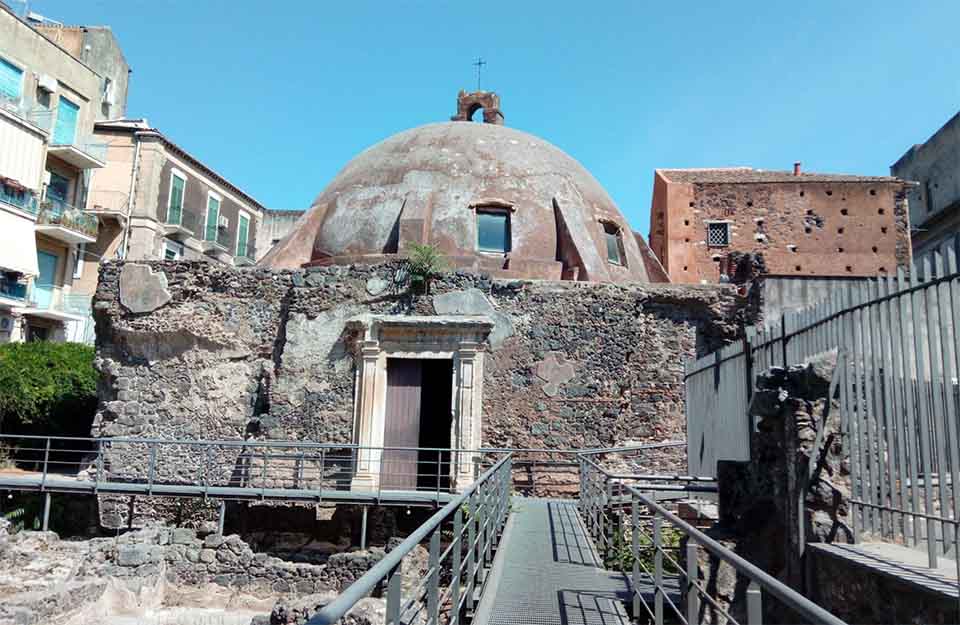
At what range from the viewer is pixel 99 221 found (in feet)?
85.6

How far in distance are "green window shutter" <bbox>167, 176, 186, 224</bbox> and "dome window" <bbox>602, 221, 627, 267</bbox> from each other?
17.3 meters

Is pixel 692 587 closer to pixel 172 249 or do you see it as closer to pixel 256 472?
pixel 256 472

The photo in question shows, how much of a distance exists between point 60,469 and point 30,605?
31.2 feet

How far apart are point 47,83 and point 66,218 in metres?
4.37

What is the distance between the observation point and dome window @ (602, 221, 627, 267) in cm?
1622

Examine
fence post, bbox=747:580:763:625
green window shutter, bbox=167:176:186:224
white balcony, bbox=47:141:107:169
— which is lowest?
fence post, bbox=747:580:763:625

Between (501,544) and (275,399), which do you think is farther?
(275,399)

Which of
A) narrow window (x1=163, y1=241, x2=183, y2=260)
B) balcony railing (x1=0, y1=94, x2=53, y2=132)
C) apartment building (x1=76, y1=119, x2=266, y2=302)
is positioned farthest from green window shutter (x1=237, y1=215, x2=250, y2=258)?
balcony railing (x1=0, y1=94, x2=53, y2=132)

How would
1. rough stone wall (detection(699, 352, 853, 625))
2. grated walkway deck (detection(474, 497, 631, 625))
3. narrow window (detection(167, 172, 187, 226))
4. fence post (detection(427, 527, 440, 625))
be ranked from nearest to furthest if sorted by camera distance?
A: fence post (detection(427, 527, 440, 625)) < grated walkway deck (detection(474, 497, 631, 625)) < rough stone wall (detection(699, 352, 853, 625)) < narrow window (detection(167, 172, 187, 226))

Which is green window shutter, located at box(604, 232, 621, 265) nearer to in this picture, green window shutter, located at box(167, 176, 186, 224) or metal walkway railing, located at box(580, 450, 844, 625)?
metal walkway railing, located at box(580, 450, 844, 625)

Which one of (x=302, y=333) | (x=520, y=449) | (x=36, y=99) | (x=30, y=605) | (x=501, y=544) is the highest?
(x=36, y=99)

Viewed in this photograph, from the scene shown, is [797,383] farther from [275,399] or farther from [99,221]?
[99,221]

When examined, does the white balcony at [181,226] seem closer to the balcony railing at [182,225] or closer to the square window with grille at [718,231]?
the balcony railing at [182,225]

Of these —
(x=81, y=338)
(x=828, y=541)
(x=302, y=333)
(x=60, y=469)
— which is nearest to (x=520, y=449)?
(x=302, y=333)
